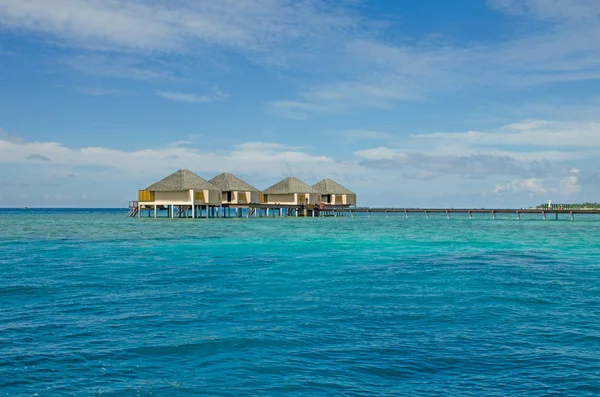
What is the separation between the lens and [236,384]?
788 centimetres

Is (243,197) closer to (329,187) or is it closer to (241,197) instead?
(241,197)

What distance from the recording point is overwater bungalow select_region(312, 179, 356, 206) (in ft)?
253

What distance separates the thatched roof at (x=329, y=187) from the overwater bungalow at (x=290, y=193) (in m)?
3.26

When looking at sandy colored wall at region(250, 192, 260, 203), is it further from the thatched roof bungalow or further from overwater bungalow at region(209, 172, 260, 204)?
the thatched roof bungalow

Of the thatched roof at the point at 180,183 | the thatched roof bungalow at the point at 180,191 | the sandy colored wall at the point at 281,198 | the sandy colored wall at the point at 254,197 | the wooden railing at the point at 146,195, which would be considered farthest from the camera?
the sandy colored wall at the point at 281,198

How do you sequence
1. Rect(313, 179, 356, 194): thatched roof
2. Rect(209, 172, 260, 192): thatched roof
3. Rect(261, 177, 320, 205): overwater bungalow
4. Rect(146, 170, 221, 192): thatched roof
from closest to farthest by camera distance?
Rect(146, 170, 221, 192): thatched roof → Rect(209, 172, 260, 192): thatched roof → Rect(261, 177, 320, 205): overwater bungalow → Rect(313, 179, 356, 194): thatched roof

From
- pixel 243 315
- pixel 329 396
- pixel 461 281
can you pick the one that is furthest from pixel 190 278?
pixel 329 396

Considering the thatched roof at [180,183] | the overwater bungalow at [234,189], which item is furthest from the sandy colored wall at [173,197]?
the overwater bungalow at [234,189]

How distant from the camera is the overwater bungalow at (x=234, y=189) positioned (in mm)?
68875

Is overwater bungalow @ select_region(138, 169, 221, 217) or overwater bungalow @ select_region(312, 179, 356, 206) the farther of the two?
overwater bungalow @ select_region(312, 179, 356, 206)

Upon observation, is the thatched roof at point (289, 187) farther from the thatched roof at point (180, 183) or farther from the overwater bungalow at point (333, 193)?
the thatched roof at point (180, 183)

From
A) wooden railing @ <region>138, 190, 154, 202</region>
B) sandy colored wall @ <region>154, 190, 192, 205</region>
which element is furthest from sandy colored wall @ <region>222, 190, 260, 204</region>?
wooden railing @ <region>138, 190, 154, 202</region>

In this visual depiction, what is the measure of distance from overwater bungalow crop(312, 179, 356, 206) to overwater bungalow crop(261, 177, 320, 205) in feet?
11.2

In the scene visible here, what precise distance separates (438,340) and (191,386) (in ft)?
14.5
